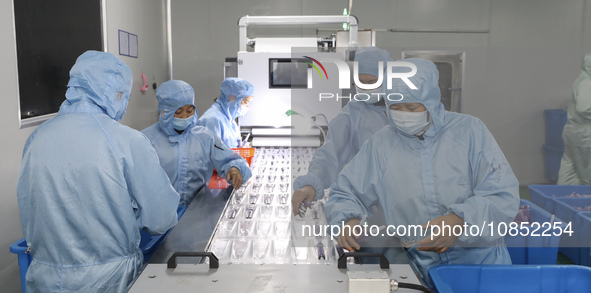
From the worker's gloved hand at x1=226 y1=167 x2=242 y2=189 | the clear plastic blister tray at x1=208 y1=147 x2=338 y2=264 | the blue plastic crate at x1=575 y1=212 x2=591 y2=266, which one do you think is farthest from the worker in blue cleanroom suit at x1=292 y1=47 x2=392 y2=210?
the blue plastic crate at x1=575 y1=212 x2=591 y2=266

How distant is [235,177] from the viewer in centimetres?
220

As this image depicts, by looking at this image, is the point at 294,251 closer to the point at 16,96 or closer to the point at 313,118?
the point at 16,96

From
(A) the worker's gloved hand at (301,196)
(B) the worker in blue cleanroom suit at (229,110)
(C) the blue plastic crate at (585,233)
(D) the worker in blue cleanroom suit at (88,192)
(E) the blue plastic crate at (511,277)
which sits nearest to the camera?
(E) the blue plastic crate at (511,277)

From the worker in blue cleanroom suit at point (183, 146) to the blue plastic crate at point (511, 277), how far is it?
119cm

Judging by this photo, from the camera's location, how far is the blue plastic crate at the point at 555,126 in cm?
526

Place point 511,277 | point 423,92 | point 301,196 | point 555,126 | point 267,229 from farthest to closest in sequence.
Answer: point 555,126 → point 301,196 → point 267,229 → point 423,92 → point 511,277

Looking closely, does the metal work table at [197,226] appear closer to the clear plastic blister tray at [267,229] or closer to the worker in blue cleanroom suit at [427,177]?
the clear plastic blister tray at [267,229]

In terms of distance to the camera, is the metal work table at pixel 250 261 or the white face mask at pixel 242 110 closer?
the metal work table at pixel 250 261

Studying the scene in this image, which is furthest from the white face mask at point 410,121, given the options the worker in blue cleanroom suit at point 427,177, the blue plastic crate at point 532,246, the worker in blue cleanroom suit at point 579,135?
the worker in blue cleanroom suit at point 579,135

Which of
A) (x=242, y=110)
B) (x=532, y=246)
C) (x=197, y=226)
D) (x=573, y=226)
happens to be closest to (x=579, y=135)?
(x=573, y=226)

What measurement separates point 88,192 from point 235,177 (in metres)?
0.84

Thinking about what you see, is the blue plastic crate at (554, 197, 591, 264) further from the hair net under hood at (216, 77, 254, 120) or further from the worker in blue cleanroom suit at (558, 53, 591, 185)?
the hair net under hood at (216, 77, 254, 120)

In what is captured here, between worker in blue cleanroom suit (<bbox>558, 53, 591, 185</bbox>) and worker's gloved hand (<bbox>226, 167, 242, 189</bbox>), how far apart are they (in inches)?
126

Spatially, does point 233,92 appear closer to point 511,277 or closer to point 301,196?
point 301,196
